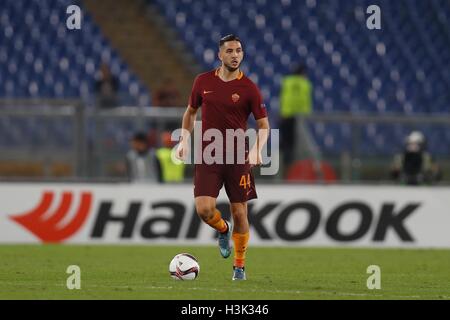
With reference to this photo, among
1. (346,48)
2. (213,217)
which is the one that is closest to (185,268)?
(213,217)

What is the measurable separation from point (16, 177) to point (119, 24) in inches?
232

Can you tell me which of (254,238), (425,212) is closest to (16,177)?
(254,238)

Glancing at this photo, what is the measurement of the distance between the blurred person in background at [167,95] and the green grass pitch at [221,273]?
358cm

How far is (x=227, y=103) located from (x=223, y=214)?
5.94m

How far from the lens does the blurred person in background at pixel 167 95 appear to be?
1808cm

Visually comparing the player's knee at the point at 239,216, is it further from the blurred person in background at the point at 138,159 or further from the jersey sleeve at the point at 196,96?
the blurred person in background at the point at 138,159

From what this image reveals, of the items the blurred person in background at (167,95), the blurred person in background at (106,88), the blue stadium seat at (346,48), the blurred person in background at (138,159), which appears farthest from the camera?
the blue stadium seat at (346,48)

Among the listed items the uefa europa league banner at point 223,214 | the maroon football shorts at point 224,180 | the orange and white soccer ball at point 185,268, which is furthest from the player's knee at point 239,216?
the uefa europa league banner at point 223,214

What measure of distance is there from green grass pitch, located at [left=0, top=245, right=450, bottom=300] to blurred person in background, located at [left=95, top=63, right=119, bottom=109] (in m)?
3.17

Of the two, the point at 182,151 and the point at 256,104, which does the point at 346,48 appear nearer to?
the point at 256,104

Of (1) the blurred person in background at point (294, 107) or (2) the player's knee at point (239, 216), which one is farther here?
(1) the blurred person in background at point (294, 107)

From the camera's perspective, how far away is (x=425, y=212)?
15641 mm
